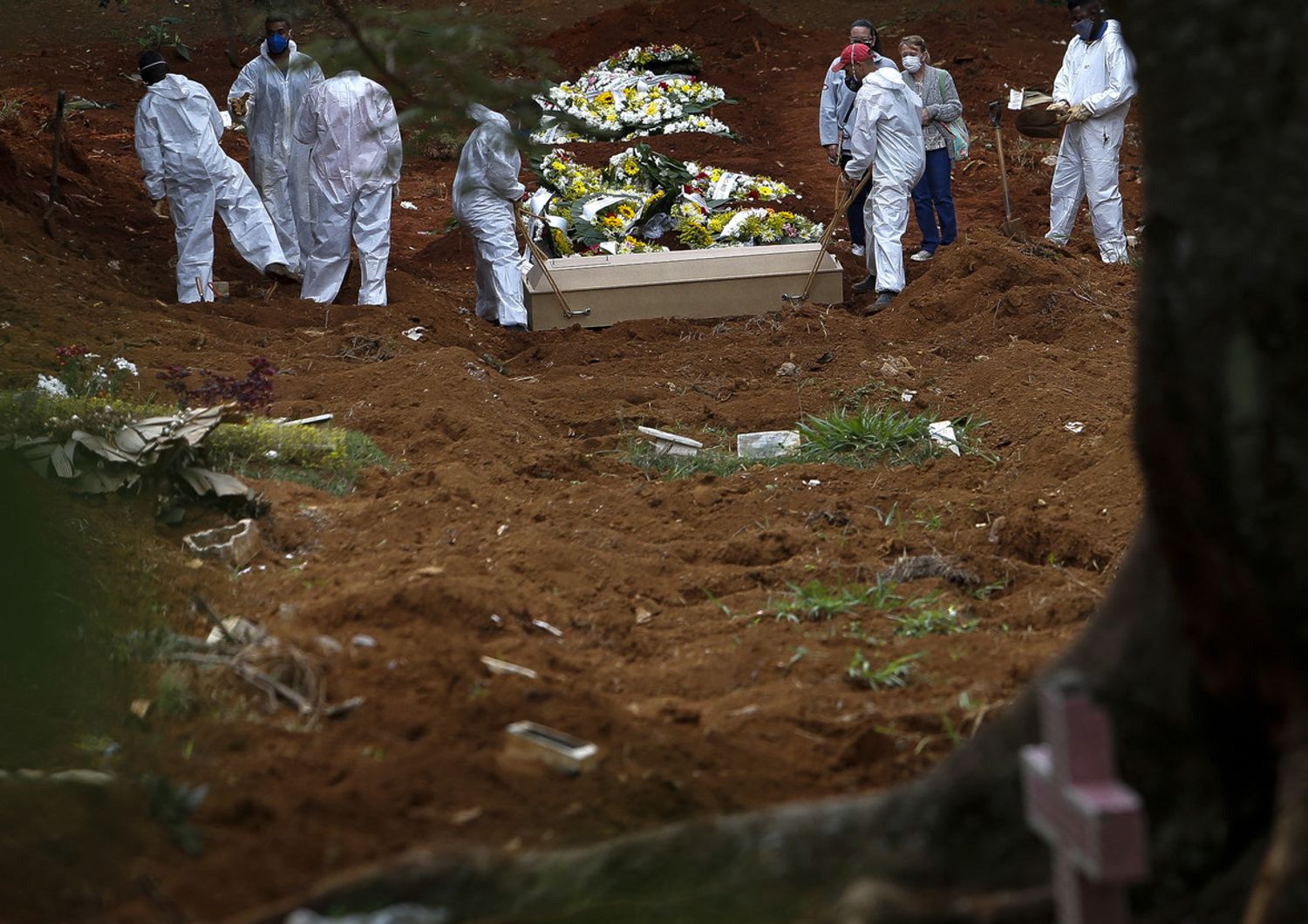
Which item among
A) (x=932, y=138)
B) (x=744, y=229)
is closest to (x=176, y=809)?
(x=744, y=229)

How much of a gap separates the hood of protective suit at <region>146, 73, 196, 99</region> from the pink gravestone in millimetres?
9832

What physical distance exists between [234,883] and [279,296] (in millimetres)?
8953

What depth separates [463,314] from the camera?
34.9 feet

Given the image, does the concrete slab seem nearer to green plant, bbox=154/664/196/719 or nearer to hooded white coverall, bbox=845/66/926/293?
hooded white coverall, bbox=845/66/926/293

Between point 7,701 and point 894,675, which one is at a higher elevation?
point 7,701

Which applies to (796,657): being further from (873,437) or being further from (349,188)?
(349,188)

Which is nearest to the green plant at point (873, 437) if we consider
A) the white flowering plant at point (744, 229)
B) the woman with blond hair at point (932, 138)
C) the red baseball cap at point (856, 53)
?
the white flowering plant at point (744, 229)

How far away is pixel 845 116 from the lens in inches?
464

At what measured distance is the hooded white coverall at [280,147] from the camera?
36.9 feet

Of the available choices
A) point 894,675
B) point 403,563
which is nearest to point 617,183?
point 403,563

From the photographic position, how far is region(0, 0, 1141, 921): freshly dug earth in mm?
2916

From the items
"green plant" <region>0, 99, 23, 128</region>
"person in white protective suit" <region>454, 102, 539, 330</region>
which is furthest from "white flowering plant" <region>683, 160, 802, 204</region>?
"green plant" <region>0, 99, 23, 128</region>

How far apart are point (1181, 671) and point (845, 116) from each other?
10135 millimetres

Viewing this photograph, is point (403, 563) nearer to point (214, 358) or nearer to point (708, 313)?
point (214, 358)
